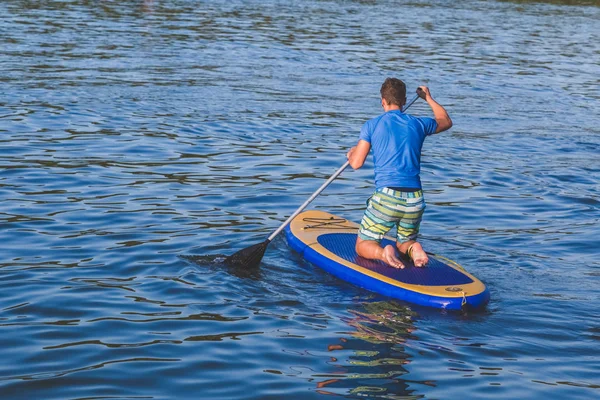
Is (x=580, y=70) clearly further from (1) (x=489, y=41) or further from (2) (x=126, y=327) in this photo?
(2) (x=126, y=327)

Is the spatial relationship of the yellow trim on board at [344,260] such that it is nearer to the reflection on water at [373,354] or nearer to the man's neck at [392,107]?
the reflection on water at [373,354]

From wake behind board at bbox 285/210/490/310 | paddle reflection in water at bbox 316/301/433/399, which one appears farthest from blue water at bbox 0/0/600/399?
wake behind board at bbox 285/210/490/310

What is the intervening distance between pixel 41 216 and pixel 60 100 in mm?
6550

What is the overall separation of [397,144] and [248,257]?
1701 mm

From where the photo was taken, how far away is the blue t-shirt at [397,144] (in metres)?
8.11

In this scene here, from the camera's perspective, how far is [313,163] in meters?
13.1

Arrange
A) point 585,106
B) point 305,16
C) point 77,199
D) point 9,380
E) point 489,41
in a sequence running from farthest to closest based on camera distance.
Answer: point 305,16 < point 489,41 < point 585,106 < point 77,199 < point 9,380

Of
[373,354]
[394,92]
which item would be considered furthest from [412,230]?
[373,354]

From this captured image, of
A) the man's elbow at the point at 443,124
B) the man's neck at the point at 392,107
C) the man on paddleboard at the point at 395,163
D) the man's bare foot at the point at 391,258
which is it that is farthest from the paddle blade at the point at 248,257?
the man's elbow at the point at 443,124

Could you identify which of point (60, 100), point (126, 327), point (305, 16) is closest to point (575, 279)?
point (126, 327)

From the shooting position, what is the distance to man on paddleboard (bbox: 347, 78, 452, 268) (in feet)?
26.6

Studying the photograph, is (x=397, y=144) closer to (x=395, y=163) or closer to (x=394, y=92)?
(x=395, y=163)

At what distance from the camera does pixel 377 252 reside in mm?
8367

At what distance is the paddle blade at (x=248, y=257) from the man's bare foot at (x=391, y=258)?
1.15m
